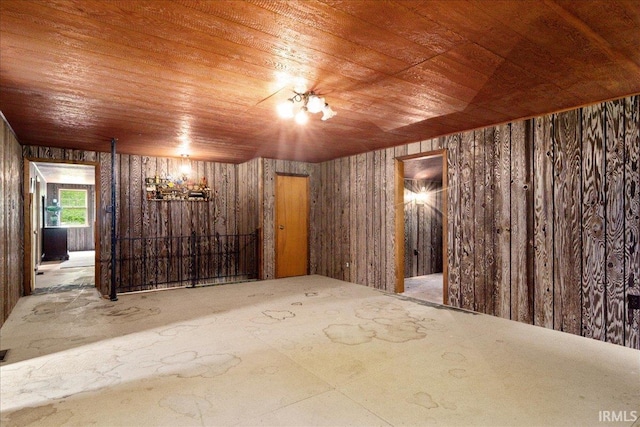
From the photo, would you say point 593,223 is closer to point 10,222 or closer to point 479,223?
point 479,223

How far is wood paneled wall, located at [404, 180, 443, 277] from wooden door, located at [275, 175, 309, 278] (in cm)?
215

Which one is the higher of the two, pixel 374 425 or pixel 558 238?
pixel 558 238

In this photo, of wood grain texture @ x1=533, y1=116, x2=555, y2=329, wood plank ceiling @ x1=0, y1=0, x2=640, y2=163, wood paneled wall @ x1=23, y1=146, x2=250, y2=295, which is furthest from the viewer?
wood paneled wall @ x1=23, y1=146, x2=250, y2=295

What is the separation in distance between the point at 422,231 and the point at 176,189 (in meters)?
5.32

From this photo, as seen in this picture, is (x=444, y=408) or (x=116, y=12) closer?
(x=116, y=12)

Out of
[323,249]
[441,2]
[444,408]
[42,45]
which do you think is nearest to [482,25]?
[441,2]

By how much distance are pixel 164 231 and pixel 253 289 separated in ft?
7.73

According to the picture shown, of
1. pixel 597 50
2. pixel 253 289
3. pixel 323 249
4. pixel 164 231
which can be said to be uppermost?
pixel 597 50

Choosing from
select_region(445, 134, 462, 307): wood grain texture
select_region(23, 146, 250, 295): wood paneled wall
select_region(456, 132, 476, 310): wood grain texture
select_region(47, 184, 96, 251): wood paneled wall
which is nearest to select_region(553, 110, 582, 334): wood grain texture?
select_region(456, 132, 476, 310): wood grain texture

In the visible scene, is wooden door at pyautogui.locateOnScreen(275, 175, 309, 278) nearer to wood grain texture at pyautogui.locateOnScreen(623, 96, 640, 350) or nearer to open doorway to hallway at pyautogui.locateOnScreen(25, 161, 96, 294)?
open doorway to hallway at pyautogui.locateOnScreen(25, 161, 96, 294)

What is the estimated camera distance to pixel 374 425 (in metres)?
1.94

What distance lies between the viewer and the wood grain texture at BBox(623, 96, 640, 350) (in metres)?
3.04

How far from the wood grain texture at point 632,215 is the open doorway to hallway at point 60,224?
759 cm

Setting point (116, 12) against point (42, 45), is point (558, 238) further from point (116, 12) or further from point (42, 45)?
point (42, 45)
